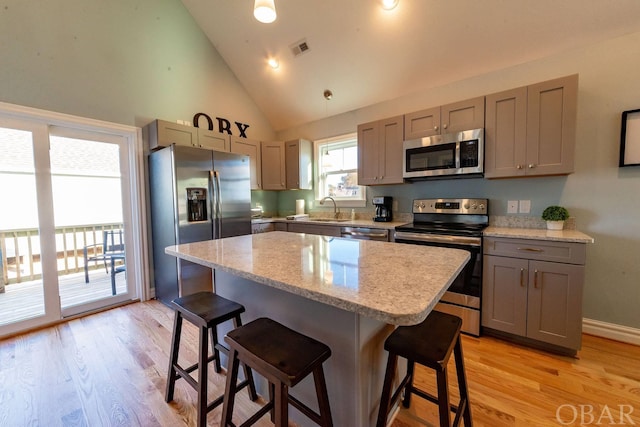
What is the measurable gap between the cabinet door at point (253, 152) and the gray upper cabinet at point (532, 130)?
3.04 m

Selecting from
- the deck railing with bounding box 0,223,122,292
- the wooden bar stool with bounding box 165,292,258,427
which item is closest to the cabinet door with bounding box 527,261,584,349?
the wooden bar stool with bounding box 165,292,258,427

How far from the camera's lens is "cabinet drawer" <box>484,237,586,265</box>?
190 centimetres

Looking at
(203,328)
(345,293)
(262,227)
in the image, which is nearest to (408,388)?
(345,293)

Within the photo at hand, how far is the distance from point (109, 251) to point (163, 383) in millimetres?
2093

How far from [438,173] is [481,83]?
108 cm

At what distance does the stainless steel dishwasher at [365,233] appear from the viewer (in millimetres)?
2834

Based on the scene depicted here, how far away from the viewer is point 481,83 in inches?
106

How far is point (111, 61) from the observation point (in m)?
2.81

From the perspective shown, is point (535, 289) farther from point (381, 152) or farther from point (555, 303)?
point (381, 152)

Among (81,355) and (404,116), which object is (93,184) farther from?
(404,116)

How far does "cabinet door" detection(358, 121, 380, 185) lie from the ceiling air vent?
1188 mm

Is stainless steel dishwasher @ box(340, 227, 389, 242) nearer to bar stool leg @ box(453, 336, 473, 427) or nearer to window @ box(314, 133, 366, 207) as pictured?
window @ box(314, 133, 366, 207)

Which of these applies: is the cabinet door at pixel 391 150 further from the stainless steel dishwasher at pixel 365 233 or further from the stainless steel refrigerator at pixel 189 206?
the stainless steel refrigerator at pixel 189 206

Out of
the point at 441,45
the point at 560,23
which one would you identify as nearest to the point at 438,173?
the point at 441,45
